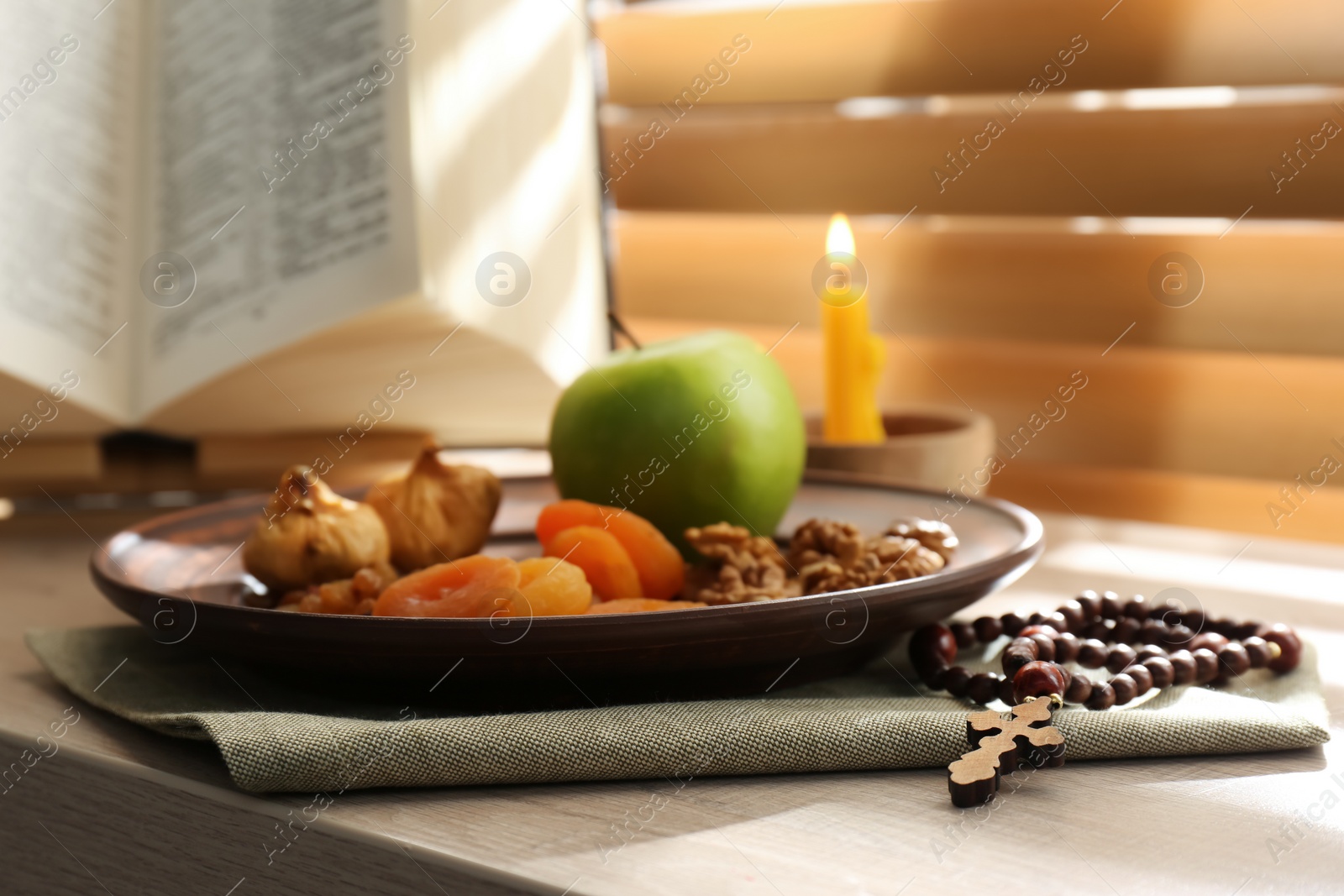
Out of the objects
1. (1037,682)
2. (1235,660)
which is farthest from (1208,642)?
(1037,682)

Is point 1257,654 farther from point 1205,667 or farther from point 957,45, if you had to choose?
point 957,45

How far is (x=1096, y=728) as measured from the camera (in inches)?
17.0

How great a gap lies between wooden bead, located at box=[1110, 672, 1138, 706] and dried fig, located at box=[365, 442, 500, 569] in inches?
13.4

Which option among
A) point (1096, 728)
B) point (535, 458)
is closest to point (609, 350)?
point (535, 458)

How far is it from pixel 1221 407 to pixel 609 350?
53 cm

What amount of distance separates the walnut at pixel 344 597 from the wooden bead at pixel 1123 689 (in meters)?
0.32

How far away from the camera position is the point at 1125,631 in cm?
56

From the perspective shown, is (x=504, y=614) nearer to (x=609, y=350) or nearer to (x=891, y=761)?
(x=891, y=761)

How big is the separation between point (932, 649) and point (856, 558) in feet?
0.23

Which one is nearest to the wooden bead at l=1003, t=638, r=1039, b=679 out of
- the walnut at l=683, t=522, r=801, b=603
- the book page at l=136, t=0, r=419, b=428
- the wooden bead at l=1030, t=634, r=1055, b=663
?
the wooden bead at l=1030, t=634, r=1055, b=663

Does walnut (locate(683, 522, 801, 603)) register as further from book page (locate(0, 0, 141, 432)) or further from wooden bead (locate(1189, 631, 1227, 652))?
book page (locate(0, 0, 141, 432))

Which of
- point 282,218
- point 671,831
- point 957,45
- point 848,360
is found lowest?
point 671,831

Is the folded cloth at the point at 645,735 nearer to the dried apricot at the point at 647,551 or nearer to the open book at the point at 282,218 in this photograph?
the dried apricot at the point at 647,551

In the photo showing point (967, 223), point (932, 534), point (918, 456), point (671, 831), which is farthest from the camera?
point (967, 223)
